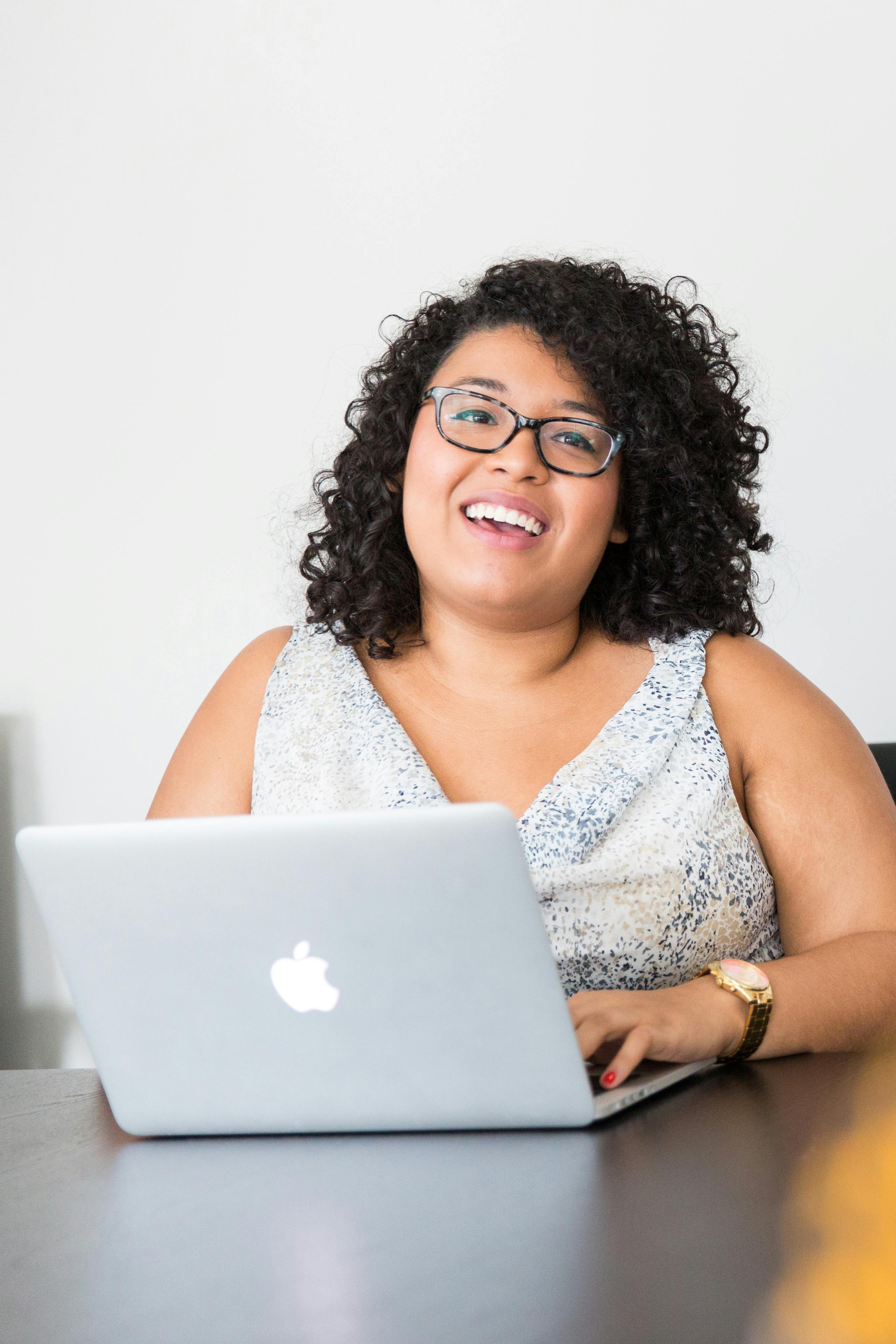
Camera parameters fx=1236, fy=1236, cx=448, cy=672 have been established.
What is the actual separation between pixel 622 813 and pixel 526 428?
0.52 metres

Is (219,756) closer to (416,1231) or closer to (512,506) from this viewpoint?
(512,506)

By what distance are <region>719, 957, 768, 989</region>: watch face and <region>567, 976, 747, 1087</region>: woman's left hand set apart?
0.10ft

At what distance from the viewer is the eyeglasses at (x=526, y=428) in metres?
1.61

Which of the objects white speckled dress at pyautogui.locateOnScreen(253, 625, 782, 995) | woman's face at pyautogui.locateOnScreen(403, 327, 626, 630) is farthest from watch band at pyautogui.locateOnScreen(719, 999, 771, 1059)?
woman's face at pyautogui.locateOnScreen(403, 327, 626, 630)

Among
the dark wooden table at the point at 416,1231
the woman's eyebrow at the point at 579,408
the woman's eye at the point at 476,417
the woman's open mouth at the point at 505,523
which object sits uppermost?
the woman's eyebrow at the point at 579,408

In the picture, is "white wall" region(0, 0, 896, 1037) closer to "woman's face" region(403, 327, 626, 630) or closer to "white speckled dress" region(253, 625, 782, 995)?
"woman's face" region(403, 327, 626, 630)

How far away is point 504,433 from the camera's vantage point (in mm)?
1624

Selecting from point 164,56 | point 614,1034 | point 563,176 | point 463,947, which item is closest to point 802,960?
point 614,1034

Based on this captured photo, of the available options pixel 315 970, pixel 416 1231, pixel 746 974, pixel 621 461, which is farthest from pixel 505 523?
pixel 416 1231

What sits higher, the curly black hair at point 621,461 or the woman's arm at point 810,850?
the curly black hair at point 621,461

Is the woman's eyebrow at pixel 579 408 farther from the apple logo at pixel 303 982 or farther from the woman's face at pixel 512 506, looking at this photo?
the apple logo at pixel 303 982

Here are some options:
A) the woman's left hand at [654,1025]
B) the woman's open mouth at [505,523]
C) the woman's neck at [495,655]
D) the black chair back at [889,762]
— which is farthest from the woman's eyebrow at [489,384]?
the woman's left hand at [654,1025]

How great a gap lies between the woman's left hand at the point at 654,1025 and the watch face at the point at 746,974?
0.03m

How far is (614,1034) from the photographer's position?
38.5 inches
